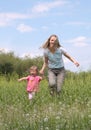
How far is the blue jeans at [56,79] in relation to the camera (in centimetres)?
1120

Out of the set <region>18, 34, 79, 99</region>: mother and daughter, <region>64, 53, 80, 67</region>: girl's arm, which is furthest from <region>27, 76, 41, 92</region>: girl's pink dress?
<region>64, 53, 80, 67</region>: girl's arm

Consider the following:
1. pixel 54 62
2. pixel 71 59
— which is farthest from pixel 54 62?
pixel 71 59

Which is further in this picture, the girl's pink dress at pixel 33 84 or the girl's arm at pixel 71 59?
the girl's pink dress at pixel 33 84

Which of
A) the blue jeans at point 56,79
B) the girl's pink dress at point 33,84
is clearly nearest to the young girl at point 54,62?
the blue jeans at point 56,79

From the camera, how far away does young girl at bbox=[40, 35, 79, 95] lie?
11219 millimetres

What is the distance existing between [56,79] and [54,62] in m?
0.38

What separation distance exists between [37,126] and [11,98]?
5.91m

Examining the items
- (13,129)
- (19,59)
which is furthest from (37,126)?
(19,59)

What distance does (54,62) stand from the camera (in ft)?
37.2

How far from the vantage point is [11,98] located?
12.1 metres

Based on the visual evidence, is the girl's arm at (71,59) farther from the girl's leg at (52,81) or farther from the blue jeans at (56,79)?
the girl's leg at (52,81)

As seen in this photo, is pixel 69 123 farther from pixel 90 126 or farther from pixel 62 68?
pixel 62 68

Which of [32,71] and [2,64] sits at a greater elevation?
[32,71]

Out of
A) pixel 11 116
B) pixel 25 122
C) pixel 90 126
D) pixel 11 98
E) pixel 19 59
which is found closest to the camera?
pixel 90 126
